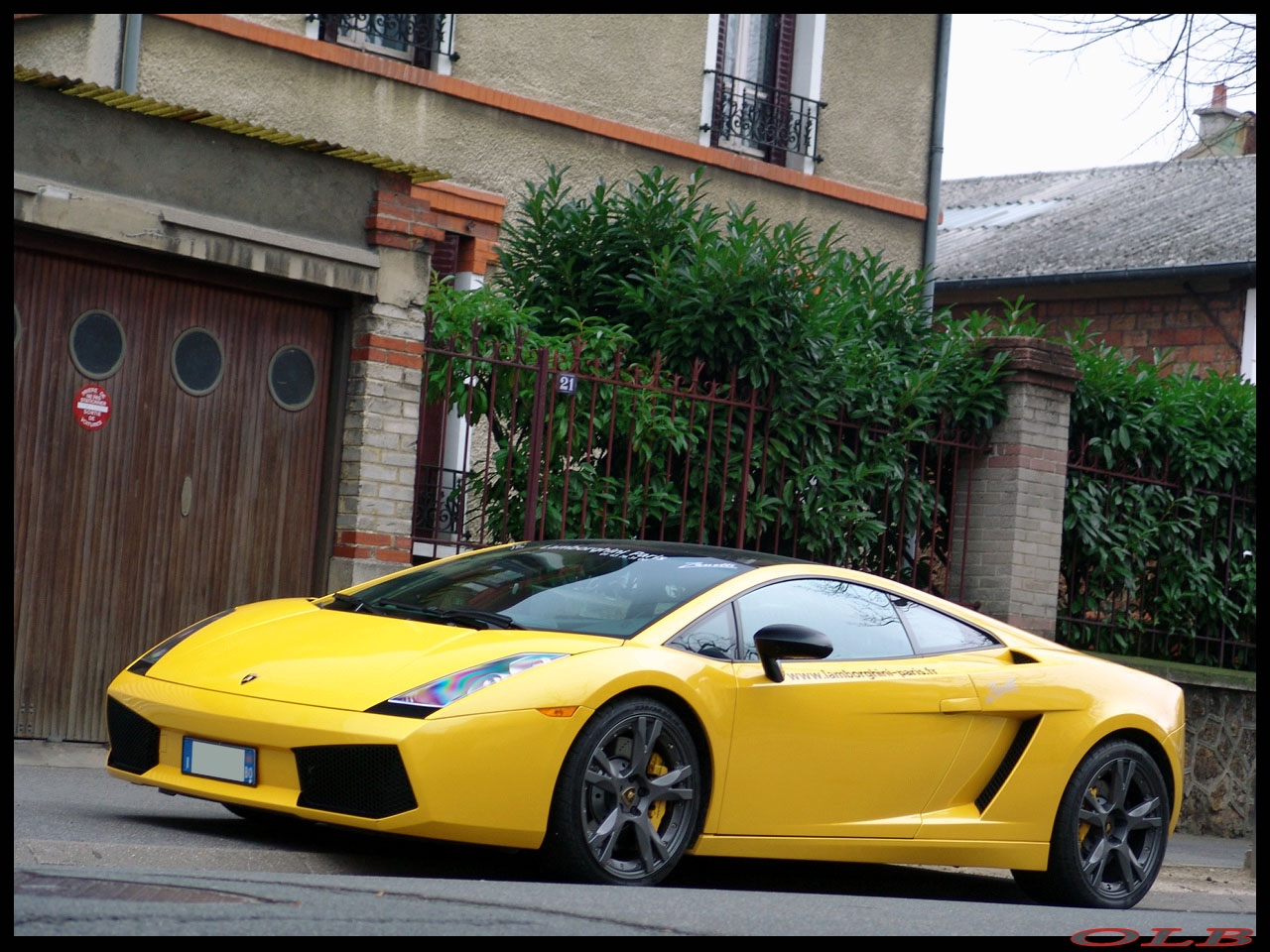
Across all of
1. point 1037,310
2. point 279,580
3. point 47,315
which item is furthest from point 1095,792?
point 1037,310

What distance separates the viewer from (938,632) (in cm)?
744

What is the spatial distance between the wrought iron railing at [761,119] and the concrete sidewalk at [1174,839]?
733 cm

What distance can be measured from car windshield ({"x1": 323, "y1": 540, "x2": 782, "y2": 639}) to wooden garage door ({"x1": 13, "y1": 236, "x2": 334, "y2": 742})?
240 centimetres

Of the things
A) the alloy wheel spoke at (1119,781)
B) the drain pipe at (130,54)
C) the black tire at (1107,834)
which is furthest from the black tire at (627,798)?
the drain pipe at (130,54)

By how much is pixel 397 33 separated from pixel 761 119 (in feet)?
12.6

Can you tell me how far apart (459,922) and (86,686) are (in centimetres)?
497

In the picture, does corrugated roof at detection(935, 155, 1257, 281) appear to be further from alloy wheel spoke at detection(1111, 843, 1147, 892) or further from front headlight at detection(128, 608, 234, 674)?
front headlight at detection(128, 608, 234, 674)

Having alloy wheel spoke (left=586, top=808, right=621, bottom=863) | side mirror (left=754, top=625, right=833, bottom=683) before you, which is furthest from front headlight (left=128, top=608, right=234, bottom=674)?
side mirror (left=754, top=625, right=833, bottom=683)

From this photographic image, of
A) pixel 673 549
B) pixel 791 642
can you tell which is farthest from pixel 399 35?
pixel 791 642

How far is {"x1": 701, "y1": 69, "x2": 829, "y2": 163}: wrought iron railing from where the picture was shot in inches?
634

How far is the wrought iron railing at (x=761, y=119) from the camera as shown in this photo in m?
16.1

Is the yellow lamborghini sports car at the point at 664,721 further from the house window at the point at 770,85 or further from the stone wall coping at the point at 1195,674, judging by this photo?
the house window at the point at 770,85

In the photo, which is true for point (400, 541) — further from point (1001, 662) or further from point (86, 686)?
point (1001, 662)

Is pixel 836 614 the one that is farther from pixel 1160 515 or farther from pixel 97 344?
pixel 1160 515
